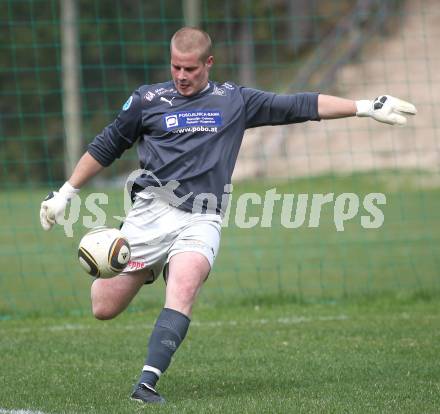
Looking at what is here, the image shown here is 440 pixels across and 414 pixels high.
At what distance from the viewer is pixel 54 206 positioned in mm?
5969

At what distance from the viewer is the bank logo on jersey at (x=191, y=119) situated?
19.2ft

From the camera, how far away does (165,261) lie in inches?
231

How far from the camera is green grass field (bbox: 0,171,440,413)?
5.67 m

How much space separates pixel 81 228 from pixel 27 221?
2710 mm

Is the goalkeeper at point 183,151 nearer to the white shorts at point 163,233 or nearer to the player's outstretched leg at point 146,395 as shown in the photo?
the white shorts at point 163,233

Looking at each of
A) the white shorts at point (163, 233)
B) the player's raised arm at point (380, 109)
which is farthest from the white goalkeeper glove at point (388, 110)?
the white shorts at point (163, 233)

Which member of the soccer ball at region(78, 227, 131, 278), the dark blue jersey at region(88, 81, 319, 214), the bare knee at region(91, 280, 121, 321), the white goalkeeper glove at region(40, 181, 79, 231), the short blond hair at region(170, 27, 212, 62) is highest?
the short blond hair at region(170, 27, 212, 62)

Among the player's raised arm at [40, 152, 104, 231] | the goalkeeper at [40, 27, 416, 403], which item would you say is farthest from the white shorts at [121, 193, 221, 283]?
the player's raised arm at [40, 152, 104, 231]

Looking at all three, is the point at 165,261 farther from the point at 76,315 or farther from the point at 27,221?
the point at 27,221

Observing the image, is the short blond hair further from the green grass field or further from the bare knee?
the green grass field

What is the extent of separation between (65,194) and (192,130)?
2.72 feet

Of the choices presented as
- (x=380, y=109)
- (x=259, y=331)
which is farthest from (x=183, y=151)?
(x=259, y=331)

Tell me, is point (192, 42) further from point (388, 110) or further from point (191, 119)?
point (388, 110)

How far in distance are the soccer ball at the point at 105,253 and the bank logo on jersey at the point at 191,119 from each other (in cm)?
68
